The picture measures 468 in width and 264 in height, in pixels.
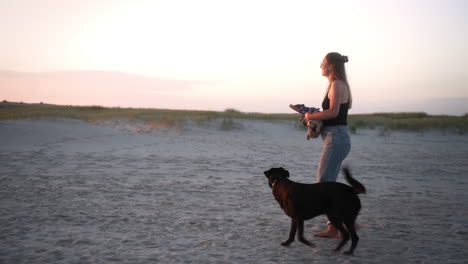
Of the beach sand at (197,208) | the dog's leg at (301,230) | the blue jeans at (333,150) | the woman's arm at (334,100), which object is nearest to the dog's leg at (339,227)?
the beach sand at (197,208)

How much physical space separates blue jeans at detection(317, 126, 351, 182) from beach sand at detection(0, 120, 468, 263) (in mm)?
735

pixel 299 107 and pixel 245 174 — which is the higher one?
pixel 299 107

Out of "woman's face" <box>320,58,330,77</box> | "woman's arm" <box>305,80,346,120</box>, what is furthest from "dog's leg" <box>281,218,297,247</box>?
"woman's face" <box>320,58,330,77</box>

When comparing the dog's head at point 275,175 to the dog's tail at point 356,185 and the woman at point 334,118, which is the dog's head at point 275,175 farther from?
the dog's tail at point 356,185

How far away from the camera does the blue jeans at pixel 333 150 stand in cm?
428

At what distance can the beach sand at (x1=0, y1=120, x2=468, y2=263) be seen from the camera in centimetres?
398

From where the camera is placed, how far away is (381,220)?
210 inches

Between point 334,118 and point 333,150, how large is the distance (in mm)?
331

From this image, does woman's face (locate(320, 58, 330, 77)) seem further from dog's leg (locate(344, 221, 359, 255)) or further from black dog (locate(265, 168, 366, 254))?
dog's leg (locate(344, 221, 359, 255))

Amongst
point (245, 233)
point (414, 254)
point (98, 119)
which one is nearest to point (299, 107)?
point (245, 233)

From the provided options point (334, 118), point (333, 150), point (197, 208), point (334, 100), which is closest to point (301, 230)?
point (333, 150)

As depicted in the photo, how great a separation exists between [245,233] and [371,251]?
4.42 feet

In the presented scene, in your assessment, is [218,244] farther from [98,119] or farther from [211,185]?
[98,119]

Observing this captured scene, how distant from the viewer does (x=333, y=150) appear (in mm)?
4289
